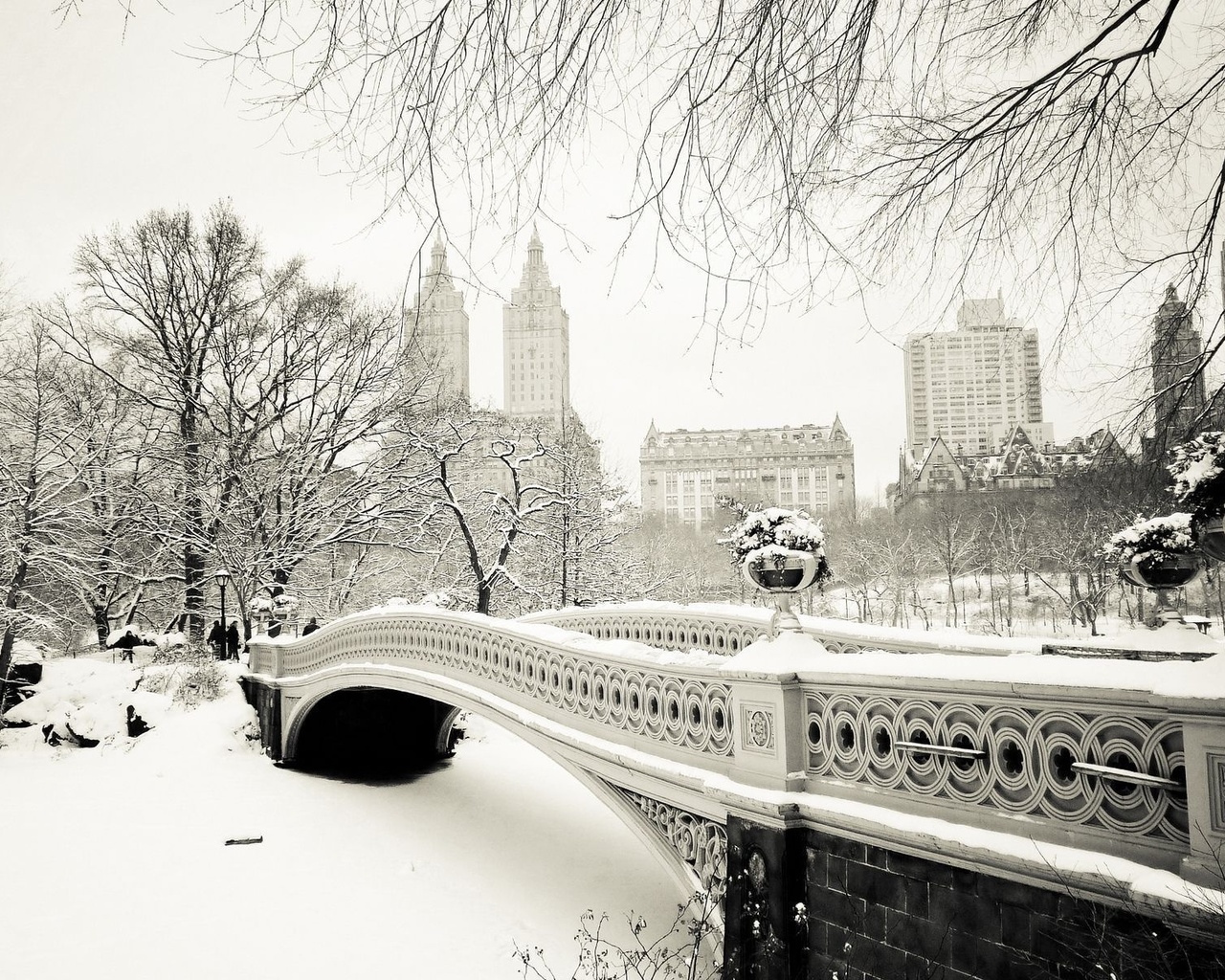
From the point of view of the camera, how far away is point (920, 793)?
13.9ft

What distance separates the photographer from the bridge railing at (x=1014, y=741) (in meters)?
3.07

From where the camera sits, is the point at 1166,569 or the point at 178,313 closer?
the point at 1166,569

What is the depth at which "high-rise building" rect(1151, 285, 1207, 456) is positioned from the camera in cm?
348

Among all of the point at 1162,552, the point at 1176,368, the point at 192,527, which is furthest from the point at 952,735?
Result: the point at 192,527

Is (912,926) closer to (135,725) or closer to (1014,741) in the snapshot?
(1014,741)

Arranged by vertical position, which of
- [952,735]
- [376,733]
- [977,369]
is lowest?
[376,733]

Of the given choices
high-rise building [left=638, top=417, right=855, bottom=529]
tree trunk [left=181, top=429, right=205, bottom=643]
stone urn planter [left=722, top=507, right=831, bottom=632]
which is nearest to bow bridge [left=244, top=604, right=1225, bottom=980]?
stone urn planter [left=722, top=507, right=831, bottom=632]

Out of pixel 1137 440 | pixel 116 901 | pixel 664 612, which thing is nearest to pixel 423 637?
pixel 664 612

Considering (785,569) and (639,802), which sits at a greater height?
(785,569)

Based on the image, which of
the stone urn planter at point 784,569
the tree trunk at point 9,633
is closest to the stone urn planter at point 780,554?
the stone urn planter at point 784,569

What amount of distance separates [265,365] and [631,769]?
1866cm

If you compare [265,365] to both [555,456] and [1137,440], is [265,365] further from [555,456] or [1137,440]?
[1137,440]

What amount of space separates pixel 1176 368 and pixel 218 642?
73.0 feet

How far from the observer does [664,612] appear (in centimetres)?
1237
